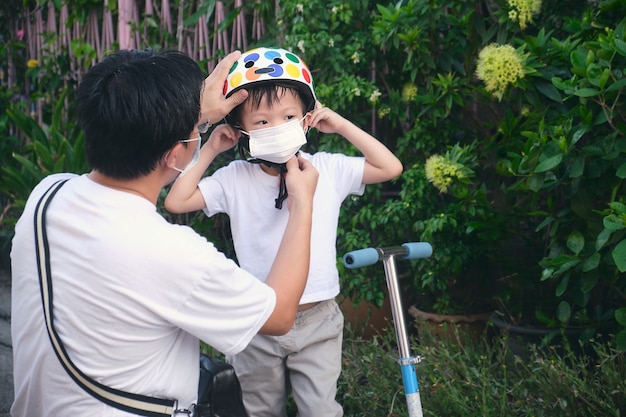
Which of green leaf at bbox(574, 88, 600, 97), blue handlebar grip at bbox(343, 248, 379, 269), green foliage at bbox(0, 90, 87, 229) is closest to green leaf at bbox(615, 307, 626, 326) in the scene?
green leaf at bbox(574, 88, 600, 97)

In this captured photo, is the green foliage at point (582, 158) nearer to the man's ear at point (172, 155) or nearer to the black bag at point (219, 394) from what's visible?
the black bag at point (219, 394)

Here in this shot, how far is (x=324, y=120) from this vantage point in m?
2.59

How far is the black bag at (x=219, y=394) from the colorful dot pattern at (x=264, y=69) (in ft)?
2.89

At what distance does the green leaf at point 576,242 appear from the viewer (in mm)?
2854

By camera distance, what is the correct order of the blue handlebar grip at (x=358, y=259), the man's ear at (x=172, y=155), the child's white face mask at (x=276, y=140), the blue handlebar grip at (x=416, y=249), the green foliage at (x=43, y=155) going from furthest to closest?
1. the green foliage at (x=43, y=155)
2. the child's white face mask at (x=276, y=140)
3. the blue handlebar grip at (x=416, y=249)
4. the blue handlebar grip at (x=358, y=259)
5. the man's ear at (x=172, y=155)

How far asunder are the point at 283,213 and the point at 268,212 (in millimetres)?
52

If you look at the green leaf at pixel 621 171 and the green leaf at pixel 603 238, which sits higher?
the green leaf at pixel 621 171

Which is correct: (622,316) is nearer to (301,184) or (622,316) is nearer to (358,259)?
(358,259)

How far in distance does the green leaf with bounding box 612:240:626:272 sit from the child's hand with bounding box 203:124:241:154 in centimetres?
134

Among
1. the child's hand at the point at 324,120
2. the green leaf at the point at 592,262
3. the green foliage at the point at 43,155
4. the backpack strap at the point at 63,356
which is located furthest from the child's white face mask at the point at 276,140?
the green foliage at the point at 43,155

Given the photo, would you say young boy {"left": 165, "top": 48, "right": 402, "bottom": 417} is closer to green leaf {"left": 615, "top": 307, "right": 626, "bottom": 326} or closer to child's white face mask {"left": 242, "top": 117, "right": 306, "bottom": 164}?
child's white face mask {"left": 242, "top": 117, "right": 306, "bottom": 164}

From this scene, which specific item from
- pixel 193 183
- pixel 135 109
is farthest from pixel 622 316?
pixel 135 109

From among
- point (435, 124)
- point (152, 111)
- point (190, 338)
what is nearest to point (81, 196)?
point (152, 111)

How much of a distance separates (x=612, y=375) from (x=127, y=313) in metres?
1.84
